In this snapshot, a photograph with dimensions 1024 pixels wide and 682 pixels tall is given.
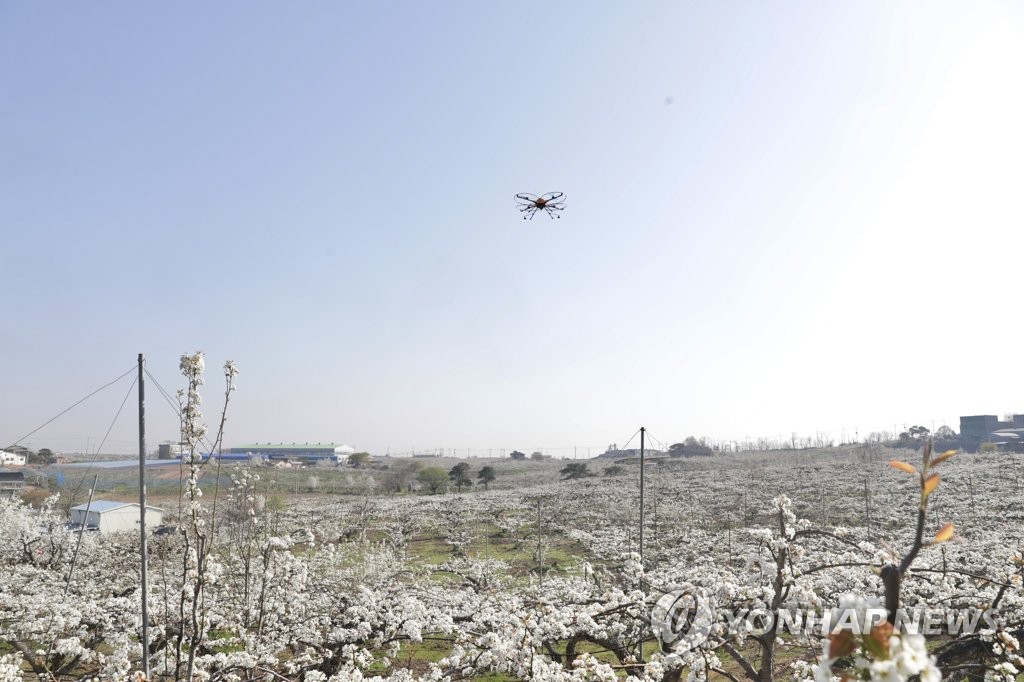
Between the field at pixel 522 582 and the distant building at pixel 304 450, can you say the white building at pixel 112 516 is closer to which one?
the field at pixel 522 582

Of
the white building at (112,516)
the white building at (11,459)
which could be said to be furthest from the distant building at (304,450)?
the white building at (112,516)

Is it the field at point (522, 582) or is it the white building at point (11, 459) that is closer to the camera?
the field at point (522, 582)

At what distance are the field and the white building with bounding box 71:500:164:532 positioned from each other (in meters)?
1.88

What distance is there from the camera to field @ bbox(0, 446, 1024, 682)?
5492 millimetres

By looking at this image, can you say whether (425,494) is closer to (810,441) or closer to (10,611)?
(10,611)

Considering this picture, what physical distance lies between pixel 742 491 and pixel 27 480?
51.3 m

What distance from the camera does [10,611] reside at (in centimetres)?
1201

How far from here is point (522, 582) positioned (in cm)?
1819

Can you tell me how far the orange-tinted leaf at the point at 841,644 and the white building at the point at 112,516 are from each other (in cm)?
2954

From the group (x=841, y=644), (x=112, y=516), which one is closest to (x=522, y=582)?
(x=841, y=644)

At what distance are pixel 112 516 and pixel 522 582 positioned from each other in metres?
20.9

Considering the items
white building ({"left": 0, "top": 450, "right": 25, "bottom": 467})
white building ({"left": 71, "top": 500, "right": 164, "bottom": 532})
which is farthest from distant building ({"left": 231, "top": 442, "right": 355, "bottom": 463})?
white building ({"left": 71, "top": 500, "right": 164, "bottom": 532})

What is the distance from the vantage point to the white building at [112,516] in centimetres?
2551

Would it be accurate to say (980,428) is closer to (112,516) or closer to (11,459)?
(112,516)
